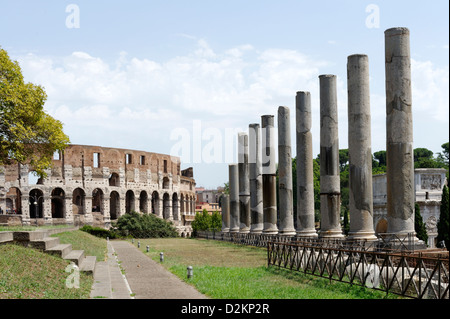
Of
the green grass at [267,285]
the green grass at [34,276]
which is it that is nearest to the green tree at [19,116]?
the green grass at [34,276]

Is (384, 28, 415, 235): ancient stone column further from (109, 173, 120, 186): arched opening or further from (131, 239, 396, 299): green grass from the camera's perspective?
(109, 173, 120, 186): arched opening

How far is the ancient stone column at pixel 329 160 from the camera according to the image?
2141 cm

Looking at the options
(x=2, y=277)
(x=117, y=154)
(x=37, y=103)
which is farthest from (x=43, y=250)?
(x=117, y=154)

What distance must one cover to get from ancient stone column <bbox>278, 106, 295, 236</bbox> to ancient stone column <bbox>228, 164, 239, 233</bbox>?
1114 centimetres

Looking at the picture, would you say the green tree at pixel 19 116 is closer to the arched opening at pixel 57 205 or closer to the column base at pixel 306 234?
the column base at pixel 306 234

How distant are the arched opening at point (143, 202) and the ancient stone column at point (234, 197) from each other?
95.0 ft

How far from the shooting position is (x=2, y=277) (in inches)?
419

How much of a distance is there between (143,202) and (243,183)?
34450mm

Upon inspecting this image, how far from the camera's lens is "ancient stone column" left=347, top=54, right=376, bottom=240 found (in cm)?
1881

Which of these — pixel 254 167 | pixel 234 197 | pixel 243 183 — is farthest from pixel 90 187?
pixel 254 167

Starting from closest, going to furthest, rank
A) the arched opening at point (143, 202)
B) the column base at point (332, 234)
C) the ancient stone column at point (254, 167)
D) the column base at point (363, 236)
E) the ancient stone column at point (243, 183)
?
the column base at point (363, 236)
the column base at point (332, 234)
the ancient stone column at point (254, 167)
the ancient stone column at point (243, 183)
the arched opening at point (143, 202)

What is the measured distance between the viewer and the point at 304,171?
25.0 m
